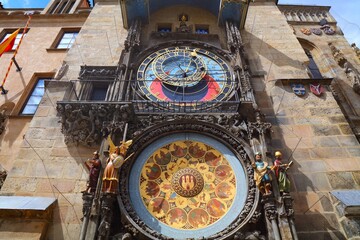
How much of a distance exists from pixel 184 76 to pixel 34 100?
17.6ft

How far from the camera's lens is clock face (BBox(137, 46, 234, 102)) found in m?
7.86

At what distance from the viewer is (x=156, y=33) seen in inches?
391

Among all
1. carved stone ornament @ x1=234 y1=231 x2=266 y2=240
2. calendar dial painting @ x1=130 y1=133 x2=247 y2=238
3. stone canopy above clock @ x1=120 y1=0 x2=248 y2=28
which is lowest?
carved stone ornament @ x1=234 y1=231 x2=266 y2=240

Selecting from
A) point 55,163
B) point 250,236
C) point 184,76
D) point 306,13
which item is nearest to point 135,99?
point 184,76

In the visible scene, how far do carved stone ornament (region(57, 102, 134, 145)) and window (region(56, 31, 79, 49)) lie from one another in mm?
5912

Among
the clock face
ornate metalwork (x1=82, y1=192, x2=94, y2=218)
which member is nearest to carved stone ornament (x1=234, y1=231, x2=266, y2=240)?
ornate metalwork (x1=82, y1=192, x2=94, y2=218)

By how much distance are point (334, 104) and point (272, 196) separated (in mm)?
4010

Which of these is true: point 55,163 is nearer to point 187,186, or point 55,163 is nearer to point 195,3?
point 187,186

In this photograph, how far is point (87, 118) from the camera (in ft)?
21.9

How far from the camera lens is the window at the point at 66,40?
11721mm

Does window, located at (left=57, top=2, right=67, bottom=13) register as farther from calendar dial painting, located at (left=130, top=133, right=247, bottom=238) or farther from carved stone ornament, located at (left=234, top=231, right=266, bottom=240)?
carved stone ornament, located at (left=234, top=231, right=266, bottom=240)

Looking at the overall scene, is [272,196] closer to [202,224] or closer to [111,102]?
[202,224]

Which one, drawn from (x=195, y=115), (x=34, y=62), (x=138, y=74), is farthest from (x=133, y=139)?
(x=34, y=62)

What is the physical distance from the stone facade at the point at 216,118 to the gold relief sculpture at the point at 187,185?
497mm
